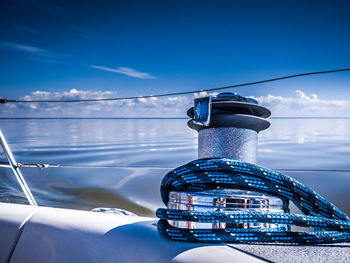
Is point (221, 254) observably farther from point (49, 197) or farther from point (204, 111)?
point (49, 197)

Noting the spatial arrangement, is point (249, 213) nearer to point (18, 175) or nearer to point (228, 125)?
point (228, 125)

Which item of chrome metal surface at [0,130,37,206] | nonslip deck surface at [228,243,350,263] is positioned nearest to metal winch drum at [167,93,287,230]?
nonslip deck surface at [228,243,350,263]

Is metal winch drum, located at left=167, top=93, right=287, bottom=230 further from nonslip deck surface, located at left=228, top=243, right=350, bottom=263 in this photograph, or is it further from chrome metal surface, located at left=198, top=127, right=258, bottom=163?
nonslip deck surface, located at left=228, top=243, right=350, bottom=263

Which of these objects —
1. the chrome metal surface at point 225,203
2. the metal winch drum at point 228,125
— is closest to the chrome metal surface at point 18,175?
the metal winch drum at point 228,125

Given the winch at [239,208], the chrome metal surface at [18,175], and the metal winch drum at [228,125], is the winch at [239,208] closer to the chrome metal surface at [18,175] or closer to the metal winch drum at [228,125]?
the metal winch drum at [228,125]

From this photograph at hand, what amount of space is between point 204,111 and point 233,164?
0.19m

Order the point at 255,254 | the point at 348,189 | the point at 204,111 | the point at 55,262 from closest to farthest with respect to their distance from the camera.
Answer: the point at 255,254
the point at 55,262
the point at 204,111
the point at 348,189

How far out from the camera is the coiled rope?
44cm

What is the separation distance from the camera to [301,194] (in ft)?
1.63

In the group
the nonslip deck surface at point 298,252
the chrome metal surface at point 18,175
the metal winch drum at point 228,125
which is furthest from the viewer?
the chrome metal surface at point 18,175

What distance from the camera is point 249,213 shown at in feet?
1.44

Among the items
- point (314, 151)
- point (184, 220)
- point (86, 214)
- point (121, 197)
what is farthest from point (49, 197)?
point (314, 151)

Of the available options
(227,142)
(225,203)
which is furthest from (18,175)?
(225,203)

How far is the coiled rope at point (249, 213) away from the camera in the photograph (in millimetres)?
437
